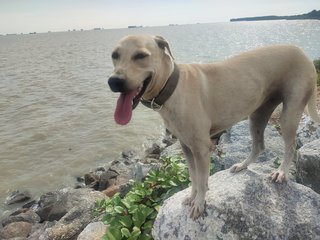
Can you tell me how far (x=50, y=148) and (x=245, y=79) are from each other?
1193 cm

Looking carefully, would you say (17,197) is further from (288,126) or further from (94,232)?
(288,126)

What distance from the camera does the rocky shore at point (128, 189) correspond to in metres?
5.06

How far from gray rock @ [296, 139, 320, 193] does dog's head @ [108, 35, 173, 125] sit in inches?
101

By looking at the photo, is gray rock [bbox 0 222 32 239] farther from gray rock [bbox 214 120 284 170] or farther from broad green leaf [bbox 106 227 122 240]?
gray rock [bbox 214 120 284 170]

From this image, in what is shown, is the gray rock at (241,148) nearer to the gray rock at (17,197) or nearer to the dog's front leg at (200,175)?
the dog's front leg at (200,175)

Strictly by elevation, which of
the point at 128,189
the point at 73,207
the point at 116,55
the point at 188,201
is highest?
the point at 116,55

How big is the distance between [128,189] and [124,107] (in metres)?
4.02

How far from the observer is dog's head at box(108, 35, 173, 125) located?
3938 millimetres

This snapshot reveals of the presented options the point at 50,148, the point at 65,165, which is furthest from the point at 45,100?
the point at 65,165

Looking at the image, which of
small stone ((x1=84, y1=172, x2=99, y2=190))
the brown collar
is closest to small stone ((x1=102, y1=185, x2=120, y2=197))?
small stone ((x1=84, y1=172, x2=99, y2=190))

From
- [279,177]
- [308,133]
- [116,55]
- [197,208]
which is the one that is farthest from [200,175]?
[308,133]

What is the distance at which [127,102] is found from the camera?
4.08 metres

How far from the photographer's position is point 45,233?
8.28m

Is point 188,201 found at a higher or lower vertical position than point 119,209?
higher
